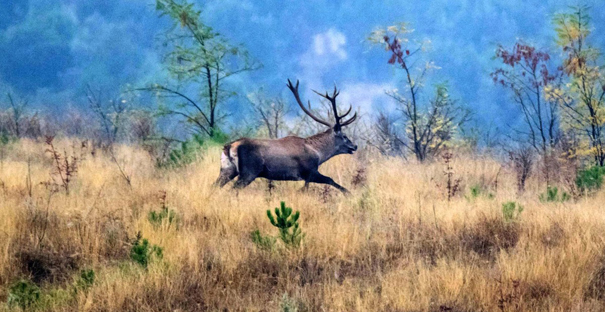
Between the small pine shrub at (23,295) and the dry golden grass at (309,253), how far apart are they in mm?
88

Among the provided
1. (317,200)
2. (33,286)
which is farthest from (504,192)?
(33,286)

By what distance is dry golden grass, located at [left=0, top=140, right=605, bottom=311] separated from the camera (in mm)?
4590

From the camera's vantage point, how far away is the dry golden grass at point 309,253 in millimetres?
4590

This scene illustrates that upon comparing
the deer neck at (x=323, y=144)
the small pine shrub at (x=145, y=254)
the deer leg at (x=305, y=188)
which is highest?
the deer neck at (x=323, y=144)

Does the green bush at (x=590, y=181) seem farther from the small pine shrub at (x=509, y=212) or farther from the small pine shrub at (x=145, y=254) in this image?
the small pine shrub at (x=145, y=254)

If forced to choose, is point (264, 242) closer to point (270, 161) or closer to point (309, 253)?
point (309, 253)

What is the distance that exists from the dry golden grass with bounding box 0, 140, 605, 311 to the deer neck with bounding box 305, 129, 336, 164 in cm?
135

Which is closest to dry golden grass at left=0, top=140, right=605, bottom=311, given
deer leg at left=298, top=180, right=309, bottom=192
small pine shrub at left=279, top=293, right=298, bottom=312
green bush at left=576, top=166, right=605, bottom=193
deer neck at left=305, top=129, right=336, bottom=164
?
small pine shrub at left=279, top=293, right=298, bottom=312

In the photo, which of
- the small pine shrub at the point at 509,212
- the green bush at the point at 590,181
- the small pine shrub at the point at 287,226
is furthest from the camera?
the green bush at the point at 590,181

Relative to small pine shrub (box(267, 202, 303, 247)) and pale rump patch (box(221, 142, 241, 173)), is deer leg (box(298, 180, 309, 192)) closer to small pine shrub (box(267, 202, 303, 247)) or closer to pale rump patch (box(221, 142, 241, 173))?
pale rump patch (box(221, 142, 241, 173))

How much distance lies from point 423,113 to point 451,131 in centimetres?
91

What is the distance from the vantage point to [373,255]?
19.1 ft

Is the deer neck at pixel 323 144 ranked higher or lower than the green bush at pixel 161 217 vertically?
higher

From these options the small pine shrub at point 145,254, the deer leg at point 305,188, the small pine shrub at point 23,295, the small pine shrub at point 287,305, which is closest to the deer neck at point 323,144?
the deer leg at point 305,188
